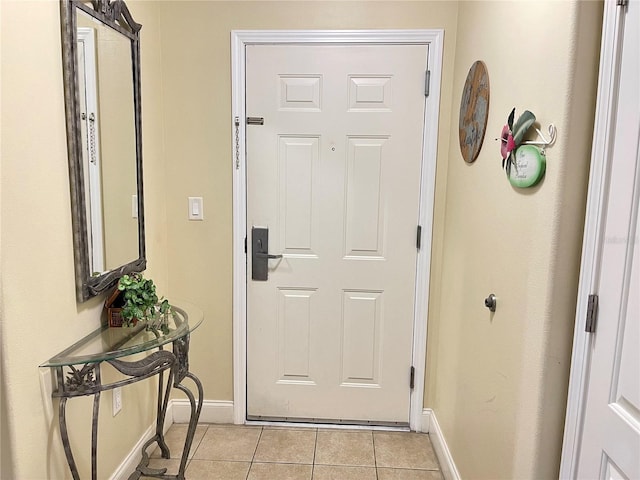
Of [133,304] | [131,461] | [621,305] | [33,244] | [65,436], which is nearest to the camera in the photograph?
[621,305]

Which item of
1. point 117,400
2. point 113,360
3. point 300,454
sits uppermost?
point 113,360

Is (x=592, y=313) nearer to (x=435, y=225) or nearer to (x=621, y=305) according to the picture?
(x=621, y=305)

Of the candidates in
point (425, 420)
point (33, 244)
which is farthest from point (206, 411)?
point (33, 244)

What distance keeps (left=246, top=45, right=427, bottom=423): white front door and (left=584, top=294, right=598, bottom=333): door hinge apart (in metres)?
1.27

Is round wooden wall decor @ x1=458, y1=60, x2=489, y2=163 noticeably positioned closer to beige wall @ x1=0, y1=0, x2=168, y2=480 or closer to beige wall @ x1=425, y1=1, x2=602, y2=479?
beige wall @ x1=425, y1=1, x2=602, y2=479

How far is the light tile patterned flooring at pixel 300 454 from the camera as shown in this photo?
220 cm

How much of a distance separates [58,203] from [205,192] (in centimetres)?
98

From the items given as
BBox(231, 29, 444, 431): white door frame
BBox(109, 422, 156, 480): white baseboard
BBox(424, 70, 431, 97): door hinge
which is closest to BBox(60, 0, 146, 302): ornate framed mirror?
BBox(231, 29, 444, 431): white door frame

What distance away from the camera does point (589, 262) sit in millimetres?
1194

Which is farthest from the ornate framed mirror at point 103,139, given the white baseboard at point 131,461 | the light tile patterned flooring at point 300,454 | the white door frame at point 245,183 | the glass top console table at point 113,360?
the light tile patterned flooring at point 300,454

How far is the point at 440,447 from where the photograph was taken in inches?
89.9

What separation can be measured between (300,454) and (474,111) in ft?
6.00

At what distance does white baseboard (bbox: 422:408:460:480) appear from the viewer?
2074mm

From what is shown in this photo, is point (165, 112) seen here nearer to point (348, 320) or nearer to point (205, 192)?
point (205, 192)
